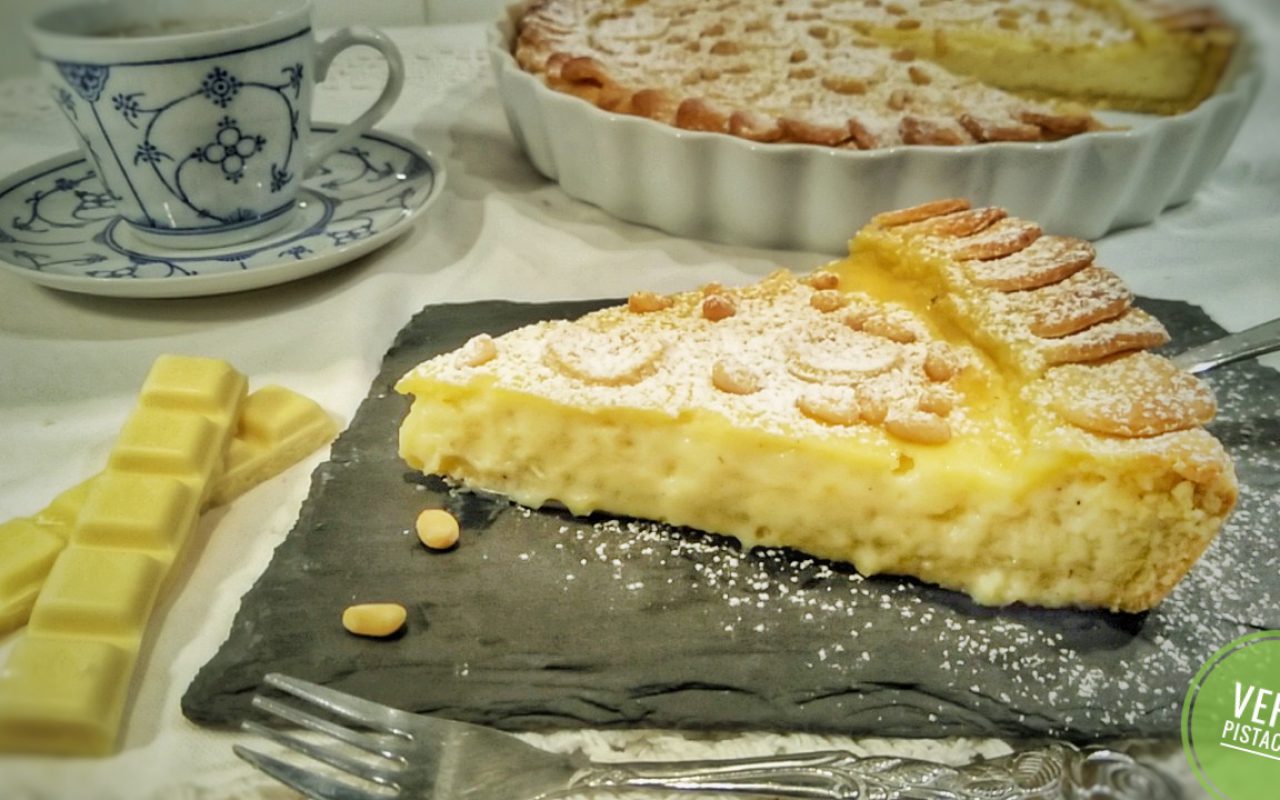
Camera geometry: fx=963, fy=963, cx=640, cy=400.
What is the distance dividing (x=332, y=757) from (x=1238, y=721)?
49 centimetres

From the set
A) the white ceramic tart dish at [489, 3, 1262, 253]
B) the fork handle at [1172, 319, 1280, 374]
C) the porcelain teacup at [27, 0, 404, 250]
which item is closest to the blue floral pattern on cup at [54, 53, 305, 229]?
the porcelain teacup at [27, 0, 404, 250]

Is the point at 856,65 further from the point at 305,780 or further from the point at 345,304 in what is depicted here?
the point at 305,780

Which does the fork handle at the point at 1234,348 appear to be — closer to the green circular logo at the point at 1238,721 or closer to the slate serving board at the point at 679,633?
the slate serving board at the point at 679,633

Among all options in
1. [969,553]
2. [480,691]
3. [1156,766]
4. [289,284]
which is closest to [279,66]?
[289,284]

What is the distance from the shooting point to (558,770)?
0.53 metres

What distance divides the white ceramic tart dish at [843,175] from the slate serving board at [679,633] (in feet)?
1.23

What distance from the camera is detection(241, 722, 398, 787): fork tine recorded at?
514 millimetres

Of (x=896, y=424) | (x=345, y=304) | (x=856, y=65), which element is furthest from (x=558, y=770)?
(x=856, y=65)

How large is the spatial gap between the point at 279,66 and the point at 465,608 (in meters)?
0.54

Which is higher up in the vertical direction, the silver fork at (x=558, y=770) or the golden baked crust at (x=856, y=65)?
the golden baked crust at (x=856, y=65)

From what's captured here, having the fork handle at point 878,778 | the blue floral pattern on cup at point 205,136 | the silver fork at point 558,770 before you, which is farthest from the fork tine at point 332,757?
the blue floral pattern on cup at point 205,136

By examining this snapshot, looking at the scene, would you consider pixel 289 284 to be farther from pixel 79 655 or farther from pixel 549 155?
pixel 79 655

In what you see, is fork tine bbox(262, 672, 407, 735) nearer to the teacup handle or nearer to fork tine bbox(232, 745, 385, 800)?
fork tine bbox(232, 745, 385, 800)

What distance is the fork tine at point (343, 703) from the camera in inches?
21.3
